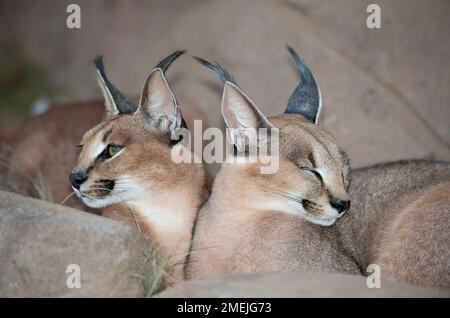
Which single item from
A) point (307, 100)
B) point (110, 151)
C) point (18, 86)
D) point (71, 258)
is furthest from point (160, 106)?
point (18, 86)

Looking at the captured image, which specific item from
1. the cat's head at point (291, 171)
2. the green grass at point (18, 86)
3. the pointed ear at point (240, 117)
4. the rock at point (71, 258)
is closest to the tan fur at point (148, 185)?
the cat's head at point (291, 171)

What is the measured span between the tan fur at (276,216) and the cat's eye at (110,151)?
789 millimetres

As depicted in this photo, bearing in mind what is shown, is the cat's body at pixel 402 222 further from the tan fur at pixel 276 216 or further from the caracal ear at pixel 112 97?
the caracal ear at pixel 112 97

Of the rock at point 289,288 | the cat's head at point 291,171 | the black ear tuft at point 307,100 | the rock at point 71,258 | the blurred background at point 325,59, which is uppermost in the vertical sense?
the blurred background at point 325,59

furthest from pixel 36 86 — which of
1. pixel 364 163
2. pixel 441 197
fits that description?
pixel 441 197

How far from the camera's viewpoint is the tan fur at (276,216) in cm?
495

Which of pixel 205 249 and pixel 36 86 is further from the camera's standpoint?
pixel 36 86

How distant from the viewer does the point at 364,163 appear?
7539 millimetres

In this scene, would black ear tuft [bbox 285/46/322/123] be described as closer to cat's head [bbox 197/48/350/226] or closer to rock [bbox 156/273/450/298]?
cat's head [bbox 197/48/350/226]

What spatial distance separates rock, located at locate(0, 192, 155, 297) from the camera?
4379 millimetres

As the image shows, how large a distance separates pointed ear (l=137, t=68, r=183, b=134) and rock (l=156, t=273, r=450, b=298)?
1576mm
